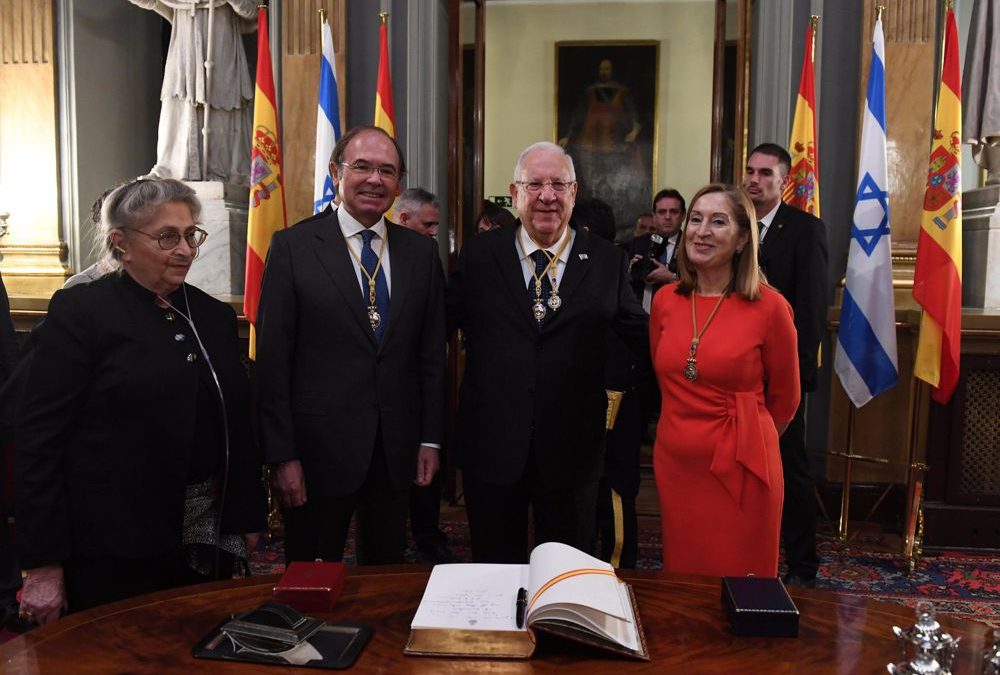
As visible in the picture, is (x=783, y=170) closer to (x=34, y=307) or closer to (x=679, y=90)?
(x=34, y=307)

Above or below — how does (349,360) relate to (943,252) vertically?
below

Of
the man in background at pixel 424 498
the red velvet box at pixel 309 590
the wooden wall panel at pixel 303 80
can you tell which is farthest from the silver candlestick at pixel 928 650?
the wooden wall panel at pixel 303 80

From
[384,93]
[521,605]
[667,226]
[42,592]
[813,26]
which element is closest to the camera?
[521,605]

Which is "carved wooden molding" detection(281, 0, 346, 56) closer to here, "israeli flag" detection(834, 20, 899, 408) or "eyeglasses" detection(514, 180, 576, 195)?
"israeli flag" detection(834, 20, 899, 408)

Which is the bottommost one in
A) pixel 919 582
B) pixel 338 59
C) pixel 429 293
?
pixel 919 582

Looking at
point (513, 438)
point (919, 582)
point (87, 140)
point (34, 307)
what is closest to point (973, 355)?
point (919, 582)

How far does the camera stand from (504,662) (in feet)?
4.34

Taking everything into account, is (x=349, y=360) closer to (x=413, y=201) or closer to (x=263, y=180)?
(x=413, y=201)

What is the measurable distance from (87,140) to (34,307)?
5.08 feet

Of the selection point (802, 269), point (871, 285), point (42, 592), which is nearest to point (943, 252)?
point (871, 285)

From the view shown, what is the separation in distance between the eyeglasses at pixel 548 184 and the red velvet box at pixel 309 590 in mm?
1204

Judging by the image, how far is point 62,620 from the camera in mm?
1462

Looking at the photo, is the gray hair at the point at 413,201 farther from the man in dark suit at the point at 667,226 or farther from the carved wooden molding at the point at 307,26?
the carved wooden molding at the point at 307,26

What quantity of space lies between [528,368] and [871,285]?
238 cm
